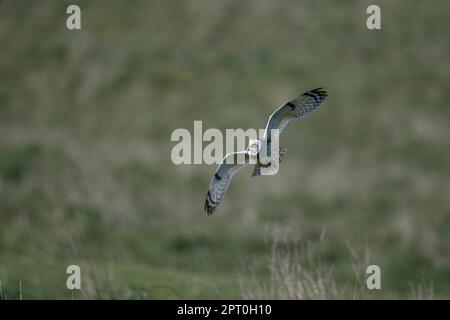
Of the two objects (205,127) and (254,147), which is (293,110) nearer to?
(254,147)

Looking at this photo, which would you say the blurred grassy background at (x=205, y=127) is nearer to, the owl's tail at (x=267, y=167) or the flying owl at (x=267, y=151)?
the flying owl at (x=267, y=151)

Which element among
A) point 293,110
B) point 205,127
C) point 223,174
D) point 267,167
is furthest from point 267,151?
point 205,127

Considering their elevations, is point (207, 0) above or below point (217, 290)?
above

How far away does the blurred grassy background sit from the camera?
12.8 m

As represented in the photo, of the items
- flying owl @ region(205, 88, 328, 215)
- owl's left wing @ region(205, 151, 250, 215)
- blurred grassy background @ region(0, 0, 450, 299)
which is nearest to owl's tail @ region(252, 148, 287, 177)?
flying owl @ region(205, 88, 328, 215)

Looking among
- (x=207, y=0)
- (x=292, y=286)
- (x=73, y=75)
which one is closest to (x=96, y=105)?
(x=73, y=75)

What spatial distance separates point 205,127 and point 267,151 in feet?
48.3

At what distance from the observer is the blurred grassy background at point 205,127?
42.1 feet

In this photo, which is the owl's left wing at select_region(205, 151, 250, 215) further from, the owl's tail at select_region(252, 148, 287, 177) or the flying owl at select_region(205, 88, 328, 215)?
the owl's tail at select_region(252, 148, 287, 177)

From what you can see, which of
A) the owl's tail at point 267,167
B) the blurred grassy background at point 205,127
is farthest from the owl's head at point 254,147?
the blurred grassy background at point 205,127

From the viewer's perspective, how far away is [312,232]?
14516mm

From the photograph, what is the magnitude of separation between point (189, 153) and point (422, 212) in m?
5.23

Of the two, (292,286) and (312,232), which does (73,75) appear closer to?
(312,232)

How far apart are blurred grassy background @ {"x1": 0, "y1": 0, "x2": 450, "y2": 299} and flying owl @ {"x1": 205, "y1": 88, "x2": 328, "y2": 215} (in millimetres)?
2982
